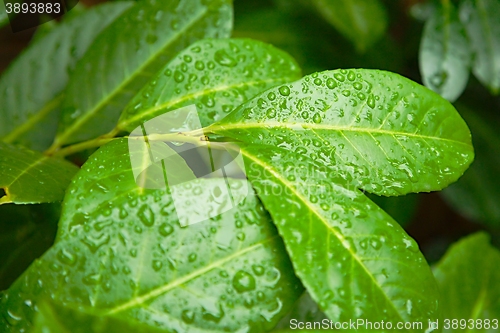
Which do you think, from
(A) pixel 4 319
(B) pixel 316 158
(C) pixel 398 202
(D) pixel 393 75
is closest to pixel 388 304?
(B) pixel 316 158

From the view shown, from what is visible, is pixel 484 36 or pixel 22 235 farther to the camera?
pixel 484 36

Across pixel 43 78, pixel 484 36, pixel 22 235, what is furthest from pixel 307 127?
pixel 484 36

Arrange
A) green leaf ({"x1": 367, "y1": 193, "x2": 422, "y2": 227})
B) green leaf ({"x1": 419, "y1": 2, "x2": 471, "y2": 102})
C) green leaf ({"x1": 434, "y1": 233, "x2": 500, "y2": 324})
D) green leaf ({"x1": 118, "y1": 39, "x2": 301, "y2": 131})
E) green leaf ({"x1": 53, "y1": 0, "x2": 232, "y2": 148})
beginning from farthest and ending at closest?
green leaf ({"x1": 367, "y1": 193, "x2": 422, "y2": 227}) → green leaf ({"x1": 419, "y1": 2, "x2": 471, "y2": 102}) → green leaf ({"x1": 434, "y1": 233, "x2": 500, "y2": 324}) → green leaf ({"x1": 53, "y1": 0, "x2": 232, "y2": 148}) → green leaf ({"x1": 118, "y1": 39, "x2": 301, "y2": 131})

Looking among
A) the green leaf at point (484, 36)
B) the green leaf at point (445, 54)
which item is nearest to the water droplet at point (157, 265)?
the green leaf at point (445, 54)

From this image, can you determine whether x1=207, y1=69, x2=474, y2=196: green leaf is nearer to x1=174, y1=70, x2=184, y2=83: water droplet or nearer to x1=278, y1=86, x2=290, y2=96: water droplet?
x1=278, y1=86, x2=290, y2=96: water droplet

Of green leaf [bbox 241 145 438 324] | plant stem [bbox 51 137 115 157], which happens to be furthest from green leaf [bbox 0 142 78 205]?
green leaf [bbox 241 145 438 324]

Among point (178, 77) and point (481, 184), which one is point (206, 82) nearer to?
point (178, 77)
